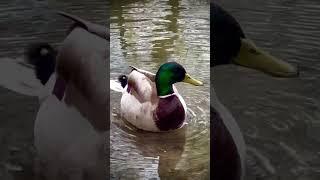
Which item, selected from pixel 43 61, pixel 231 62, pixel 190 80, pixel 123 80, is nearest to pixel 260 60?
pixel 231 62

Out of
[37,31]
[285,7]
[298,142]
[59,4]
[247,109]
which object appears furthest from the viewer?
[285,7]

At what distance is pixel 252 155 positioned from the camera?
2125mm

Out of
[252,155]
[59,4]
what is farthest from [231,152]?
[59,4]

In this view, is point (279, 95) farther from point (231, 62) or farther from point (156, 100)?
point (156, 100)

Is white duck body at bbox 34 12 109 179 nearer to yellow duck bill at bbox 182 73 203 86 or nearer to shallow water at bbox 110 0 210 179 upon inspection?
shallow water at bbox 110 0 210 179

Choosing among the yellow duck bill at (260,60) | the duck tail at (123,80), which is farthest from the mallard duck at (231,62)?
the duck tail at (123,80)

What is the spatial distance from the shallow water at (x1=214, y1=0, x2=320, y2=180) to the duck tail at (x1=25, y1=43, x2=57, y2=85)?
0.62 meters

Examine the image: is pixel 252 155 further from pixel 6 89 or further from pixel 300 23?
pixel 300 23

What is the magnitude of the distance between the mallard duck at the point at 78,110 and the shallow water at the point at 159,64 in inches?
2.9

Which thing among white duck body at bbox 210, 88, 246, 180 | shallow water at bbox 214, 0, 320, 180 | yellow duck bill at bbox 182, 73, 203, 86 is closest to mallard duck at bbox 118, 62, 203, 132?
yellow duck bill at bbox 182, 73, 203, 86

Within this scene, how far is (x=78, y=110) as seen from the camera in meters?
2.06

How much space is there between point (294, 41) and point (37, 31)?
107cm

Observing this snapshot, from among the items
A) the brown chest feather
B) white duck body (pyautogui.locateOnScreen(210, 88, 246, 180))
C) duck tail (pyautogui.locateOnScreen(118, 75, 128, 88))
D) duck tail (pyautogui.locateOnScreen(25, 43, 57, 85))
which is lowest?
white duck body (pyautogui.locateOnScreen(210, 88, 246, 180))

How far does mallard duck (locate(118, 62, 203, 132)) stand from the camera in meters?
Result: 2.14
